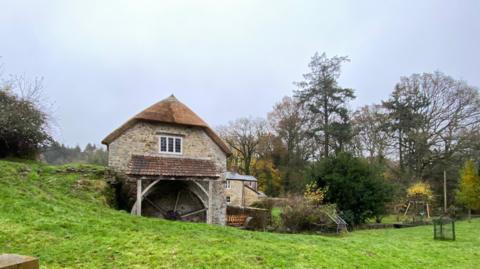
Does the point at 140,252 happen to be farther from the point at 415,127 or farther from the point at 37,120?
the point at 415,127

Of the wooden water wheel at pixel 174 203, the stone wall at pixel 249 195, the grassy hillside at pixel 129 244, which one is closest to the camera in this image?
the grassy hillside at pixel 129 244

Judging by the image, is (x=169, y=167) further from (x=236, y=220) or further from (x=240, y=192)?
(x=240, y=192)

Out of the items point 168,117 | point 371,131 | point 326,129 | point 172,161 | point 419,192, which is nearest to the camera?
point 172,161

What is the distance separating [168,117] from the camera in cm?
1541

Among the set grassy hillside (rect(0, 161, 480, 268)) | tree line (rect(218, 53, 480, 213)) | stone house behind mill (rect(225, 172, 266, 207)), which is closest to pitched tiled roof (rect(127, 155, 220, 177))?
grassy hillside (rect(0, 161, 480, 268))

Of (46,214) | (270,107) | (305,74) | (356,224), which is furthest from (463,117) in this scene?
(46,214)

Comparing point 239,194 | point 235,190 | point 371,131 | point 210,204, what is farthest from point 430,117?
point 210,204

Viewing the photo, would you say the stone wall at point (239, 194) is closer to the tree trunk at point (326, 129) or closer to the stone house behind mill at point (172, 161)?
the tree trunk at point (326, 129)

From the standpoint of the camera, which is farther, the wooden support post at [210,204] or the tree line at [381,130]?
the tree line at [381,130]

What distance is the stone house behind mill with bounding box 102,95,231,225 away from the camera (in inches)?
559

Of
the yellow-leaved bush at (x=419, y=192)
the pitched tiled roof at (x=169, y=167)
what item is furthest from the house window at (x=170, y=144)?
the yellow-leaved bush at (x=419, y=192)

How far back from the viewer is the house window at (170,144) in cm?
1533

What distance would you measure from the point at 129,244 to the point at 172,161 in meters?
8.67

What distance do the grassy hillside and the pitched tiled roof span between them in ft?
9.53
